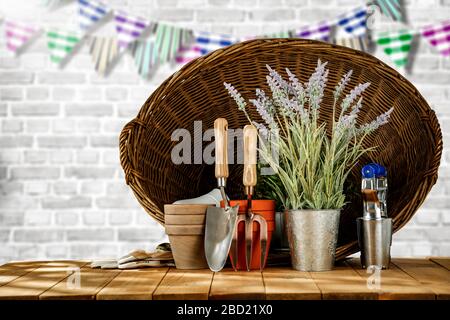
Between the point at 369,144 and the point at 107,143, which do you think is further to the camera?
the point at 107,143

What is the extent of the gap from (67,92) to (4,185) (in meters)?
0.49

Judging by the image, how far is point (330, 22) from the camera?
2803 millimetres

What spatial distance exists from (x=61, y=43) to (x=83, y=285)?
1847 mm

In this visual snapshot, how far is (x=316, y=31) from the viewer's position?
9.21ft

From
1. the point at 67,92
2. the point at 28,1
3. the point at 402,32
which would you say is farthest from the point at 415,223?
the point at 28,1

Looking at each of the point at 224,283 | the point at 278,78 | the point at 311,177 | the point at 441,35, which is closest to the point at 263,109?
the point at 278,78

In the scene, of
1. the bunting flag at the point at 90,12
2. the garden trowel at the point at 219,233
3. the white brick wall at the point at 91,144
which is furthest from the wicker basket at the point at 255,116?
the bunting flag at the point at 90,12

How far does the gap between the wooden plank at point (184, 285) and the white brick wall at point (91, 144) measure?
1436 mm

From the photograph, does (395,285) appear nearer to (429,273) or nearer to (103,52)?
(429,273)

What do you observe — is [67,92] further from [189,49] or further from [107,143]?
[189,49]

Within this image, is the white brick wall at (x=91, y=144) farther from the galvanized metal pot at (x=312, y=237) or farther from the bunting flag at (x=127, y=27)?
the galvanized metal pot at (x=312, y=237)

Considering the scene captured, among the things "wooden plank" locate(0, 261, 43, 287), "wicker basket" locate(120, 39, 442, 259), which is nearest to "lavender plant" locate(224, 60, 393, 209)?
"wicker basket" locate(120, 39, 442, 259)

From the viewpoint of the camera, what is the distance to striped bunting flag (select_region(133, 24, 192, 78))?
9.27 feet
